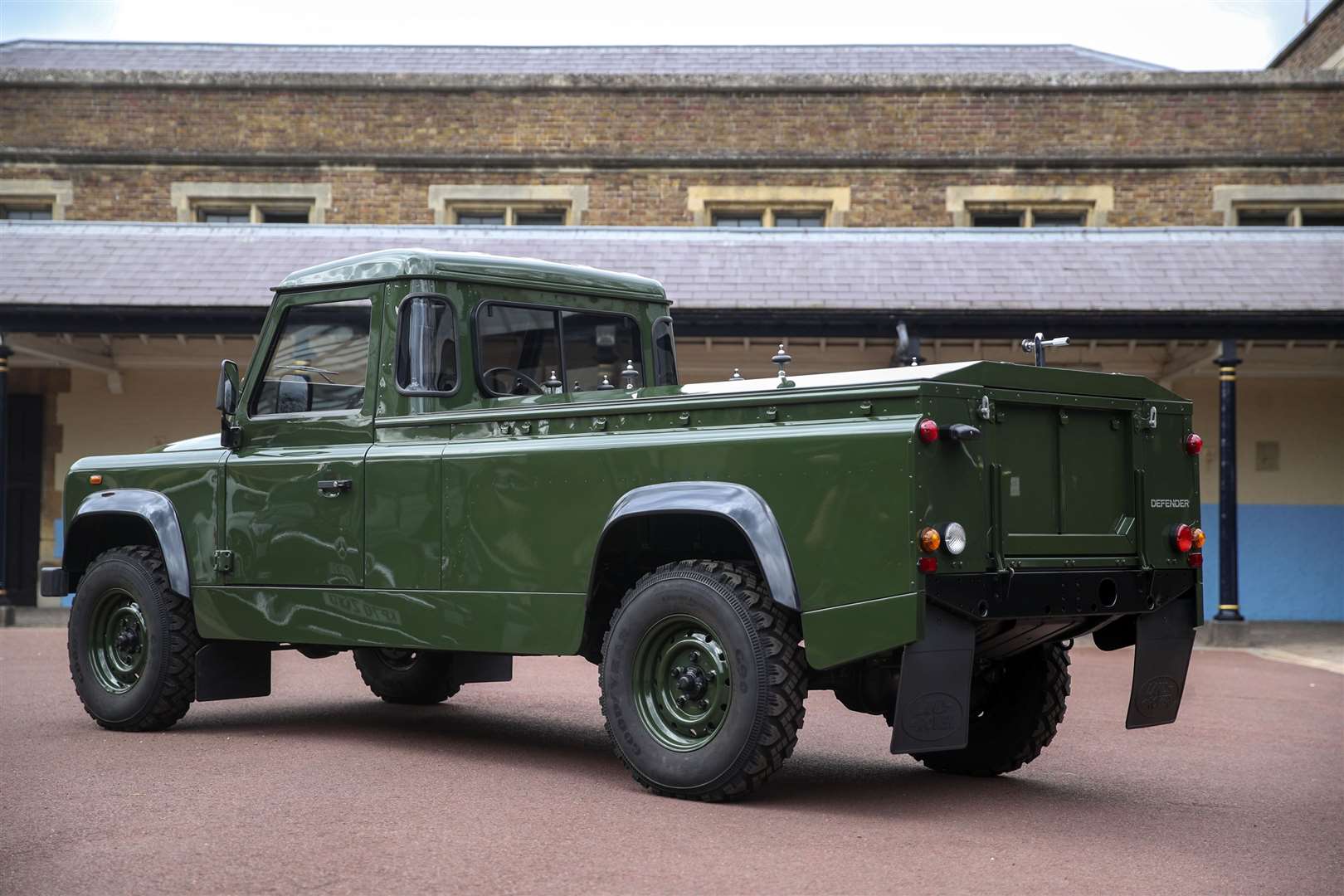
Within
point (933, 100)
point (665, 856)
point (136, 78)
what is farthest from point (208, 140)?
point (665, 856)

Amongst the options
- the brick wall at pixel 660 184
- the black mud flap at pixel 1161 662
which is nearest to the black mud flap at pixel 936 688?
the black mud flap at pixel 1161 662

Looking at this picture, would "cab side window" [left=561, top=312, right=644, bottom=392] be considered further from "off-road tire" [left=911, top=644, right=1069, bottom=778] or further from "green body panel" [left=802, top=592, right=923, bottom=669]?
"green body panel" [left=802, top=592, right=923, bottom=669]

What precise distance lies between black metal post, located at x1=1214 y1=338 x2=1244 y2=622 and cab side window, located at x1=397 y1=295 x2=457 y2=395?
10.2 metres

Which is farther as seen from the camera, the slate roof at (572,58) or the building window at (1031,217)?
the slate roof at (572,58)

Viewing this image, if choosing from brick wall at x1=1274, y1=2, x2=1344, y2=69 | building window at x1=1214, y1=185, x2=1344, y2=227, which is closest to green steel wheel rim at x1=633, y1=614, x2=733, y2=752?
building window at x1=1214, y1=185, x2=1344, y2=227

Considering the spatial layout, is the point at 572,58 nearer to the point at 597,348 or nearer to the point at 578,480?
the point at 597,348

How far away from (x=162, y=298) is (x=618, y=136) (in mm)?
8052

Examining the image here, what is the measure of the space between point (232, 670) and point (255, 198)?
15.4 m

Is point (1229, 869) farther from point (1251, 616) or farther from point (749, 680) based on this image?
point (1251, 616)

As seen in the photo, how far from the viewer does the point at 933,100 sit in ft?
71.0

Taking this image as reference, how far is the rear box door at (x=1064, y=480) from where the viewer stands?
547 centimetres

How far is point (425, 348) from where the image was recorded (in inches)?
274

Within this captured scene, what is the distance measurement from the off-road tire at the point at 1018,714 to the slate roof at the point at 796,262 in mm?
9261

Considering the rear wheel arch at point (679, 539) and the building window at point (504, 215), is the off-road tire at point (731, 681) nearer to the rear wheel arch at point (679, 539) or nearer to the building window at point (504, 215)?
the rear wheel arch at point (679, 539)
